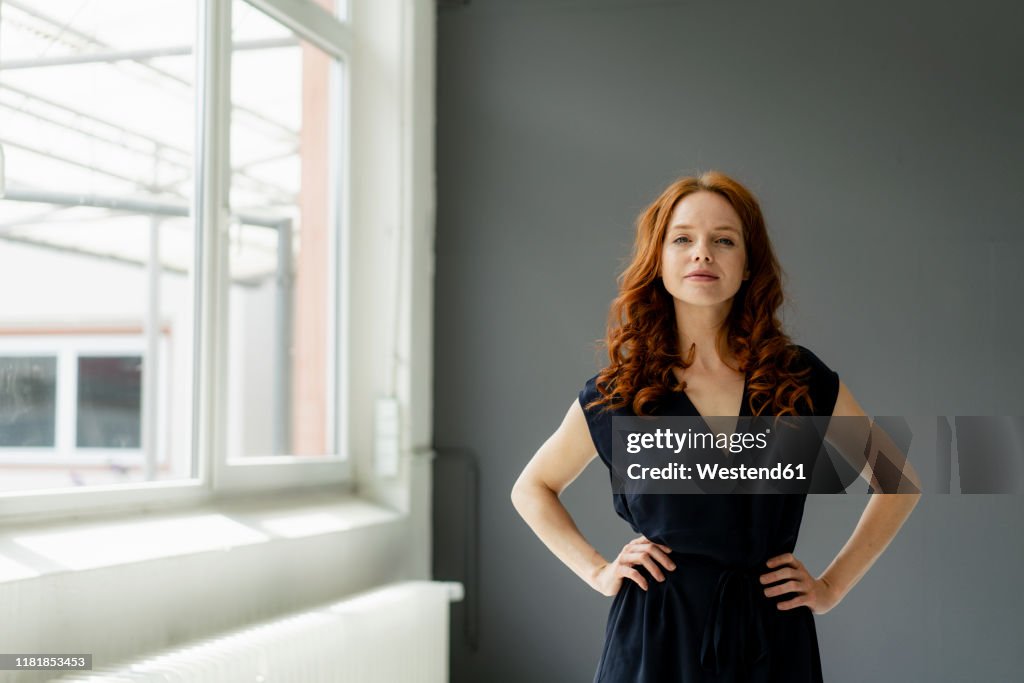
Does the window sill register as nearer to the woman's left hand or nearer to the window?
the window

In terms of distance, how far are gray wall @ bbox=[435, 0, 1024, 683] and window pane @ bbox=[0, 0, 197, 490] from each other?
999 mm

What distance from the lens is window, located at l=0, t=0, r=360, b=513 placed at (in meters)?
2.10

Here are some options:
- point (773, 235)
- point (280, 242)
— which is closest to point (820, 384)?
point (773, 235)

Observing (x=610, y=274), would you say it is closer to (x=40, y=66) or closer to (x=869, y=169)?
(x=869, y=169)

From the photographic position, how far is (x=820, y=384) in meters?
Answer: 1.67

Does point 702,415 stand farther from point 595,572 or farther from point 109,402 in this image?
point 109,402

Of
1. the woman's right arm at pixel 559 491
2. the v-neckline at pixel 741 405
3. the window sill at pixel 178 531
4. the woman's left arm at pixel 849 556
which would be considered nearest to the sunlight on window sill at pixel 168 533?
the window sill at pixel 178 531

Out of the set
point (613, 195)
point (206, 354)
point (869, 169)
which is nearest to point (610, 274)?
point (613, 195)

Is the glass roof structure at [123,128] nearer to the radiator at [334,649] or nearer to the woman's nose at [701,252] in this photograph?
the radiator at [334,649]

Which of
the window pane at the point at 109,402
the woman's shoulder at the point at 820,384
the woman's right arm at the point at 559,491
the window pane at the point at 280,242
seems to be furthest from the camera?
the window pane at the point at 280,242

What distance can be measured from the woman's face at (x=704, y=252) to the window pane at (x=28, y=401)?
1.28 metres

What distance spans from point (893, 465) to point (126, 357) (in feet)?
5.49

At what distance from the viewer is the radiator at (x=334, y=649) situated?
1937mm

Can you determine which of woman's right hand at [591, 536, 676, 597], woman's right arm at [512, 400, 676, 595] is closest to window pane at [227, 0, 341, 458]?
woman's right arm at [512, 400, 676, 595]
